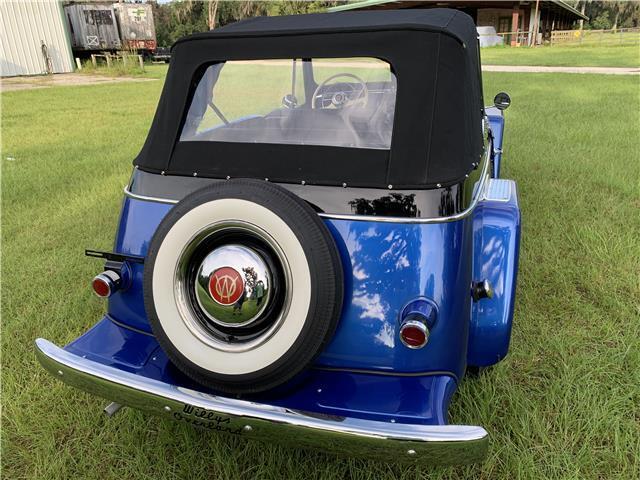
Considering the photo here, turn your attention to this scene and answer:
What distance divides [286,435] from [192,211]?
799 mm

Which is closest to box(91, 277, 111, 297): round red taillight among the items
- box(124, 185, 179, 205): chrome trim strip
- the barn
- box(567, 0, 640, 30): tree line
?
box(124, 185, 179, 205): chrome trim strip

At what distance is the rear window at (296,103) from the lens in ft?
6.82

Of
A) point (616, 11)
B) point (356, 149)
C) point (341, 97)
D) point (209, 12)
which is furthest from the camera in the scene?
point (616, 11)

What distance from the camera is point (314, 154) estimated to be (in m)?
1.95

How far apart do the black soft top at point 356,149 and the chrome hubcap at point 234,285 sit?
1.26 ft

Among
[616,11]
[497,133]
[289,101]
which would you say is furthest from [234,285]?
[616,11]

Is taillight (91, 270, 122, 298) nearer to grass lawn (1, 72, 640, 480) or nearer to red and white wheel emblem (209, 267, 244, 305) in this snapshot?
red and white wheel emblem (209, 267, 244, 305)

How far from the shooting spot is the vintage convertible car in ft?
5.37

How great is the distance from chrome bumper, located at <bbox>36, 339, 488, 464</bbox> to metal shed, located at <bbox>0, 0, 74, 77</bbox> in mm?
23571

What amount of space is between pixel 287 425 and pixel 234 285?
477mm

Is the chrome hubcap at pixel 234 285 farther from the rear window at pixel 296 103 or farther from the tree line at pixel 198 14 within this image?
the tree line at pixel 198 14

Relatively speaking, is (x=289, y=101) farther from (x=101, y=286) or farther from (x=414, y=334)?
(x=414, y=334)

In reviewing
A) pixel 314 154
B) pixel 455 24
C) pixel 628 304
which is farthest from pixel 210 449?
pixel 628 304

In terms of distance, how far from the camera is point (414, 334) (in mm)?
1654
